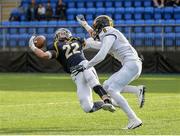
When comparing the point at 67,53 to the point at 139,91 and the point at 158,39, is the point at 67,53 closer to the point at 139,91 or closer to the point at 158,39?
the point at 139,91

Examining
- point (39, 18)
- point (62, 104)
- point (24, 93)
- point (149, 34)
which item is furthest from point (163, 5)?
point (62, 104)

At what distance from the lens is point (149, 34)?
2895 centimetres

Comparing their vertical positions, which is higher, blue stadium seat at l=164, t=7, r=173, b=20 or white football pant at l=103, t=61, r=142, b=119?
white football pant at l=103, t=61, r=142, b=119

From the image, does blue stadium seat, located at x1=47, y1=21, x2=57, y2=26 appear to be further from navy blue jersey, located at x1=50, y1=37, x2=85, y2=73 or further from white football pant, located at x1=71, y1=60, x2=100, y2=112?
white football pant, located at x1=71, y1=60, x2=100, y2=112

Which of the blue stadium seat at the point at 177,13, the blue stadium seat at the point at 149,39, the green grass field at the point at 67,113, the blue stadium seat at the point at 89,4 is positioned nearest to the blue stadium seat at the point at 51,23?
the blue stadium seat at the point at 89,4

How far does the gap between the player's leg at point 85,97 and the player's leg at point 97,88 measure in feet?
0.51

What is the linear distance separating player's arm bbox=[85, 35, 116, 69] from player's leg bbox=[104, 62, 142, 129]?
46 cm

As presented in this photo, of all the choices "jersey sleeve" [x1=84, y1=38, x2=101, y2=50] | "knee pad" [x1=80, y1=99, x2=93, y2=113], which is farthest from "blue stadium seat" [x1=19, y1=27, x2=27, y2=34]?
"knee pad" [x1=80, y1=99, x2=93, y2=113]

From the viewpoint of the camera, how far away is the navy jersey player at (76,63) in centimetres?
1198

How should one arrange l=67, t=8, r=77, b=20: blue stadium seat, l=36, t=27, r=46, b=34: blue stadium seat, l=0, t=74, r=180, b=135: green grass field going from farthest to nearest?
l=67, t=8, r=77, b=20: blue stadium seat, l=36, t=27, r=46, b=34: blue stadium seat, l=0, t=74, r=180, b=135: green grass field

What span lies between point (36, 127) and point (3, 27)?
19.4m

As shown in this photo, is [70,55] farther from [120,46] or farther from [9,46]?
[9,46]

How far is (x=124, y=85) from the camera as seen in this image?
38.4 feet

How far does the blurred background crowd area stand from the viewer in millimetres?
28875
